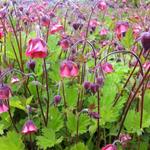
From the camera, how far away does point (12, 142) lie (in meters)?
1.75

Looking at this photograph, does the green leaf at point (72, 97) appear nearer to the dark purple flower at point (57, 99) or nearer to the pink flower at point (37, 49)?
the dark purple flower at point (57, 99)

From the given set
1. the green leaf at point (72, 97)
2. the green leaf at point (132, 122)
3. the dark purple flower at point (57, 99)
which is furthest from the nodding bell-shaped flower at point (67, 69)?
the green leaf at point (132, 122)

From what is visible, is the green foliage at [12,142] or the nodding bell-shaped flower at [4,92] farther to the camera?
the green foliage at [12,142]

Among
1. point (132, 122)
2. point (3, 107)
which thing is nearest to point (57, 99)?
point (3, 107)

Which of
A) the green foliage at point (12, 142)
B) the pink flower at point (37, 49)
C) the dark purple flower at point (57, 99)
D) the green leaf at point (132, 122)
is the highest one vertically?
the pink flower at point (37, 49)

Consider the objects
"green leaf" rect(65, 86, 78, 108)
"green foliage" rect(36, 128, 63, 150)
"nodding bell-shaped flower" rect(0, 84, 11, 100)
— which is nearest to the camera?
"nodding bell-shaped flower" rect(0, 84, 11, 100)

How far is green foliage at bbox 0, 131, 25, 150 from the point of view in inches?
68.9

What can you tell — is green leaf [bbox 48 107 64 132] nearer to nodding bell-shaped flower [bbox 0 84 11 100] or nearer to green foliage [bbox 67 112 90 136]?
green foliage [bbox 67 112 90 136]

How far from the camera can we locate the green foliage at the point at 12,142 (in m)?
1.75

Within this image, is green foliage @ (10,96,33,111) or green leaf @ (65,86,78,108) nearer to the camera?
green foliage @ (10,96,33,111)

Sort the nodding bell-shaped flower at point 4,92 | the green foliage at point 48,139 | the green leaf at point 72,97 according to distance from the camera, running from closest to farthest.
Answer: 1. the nodding bell-shaped flower at point 4,92
2. the green foliage at point 48,139
3. the green leaf at point 72,97

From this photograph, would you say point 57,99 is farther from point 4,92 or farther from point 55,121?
point 4,92

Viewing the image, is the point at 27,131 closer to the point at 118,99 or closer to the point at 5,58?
the point at 118,99

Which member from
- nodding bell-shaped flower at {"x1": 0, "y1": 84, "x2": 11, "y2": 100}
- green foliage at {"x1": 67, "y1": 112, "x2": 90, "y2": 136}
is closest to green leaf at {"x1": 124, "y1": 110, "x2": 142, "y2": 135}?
green foliage at {"x1": 67, "y1": 112, "x2": 90, "y2": 136}
